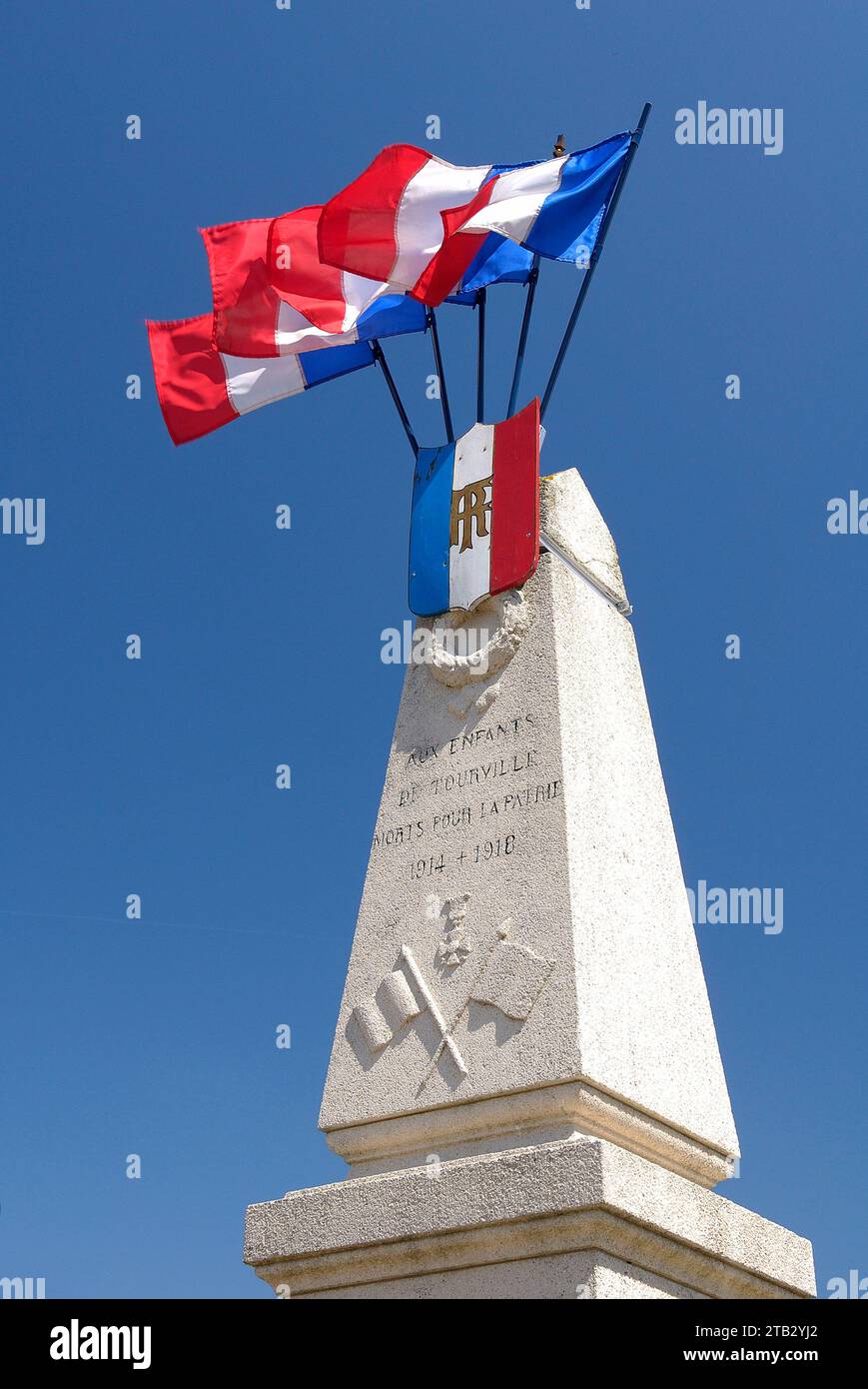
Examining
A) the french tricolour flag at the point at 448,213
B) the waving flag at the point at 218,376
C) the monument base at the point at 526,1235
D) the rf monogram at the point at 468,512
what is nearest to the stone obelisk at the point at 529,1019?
the monument base at the point at 526,1235

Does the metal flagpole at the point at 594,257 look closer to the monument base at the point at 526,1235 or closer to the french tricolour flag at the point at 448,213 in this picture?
the french tricolour flag at the point at 448,213

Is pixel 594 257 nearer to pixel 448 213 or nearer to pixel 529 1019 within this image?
pixel 448 213

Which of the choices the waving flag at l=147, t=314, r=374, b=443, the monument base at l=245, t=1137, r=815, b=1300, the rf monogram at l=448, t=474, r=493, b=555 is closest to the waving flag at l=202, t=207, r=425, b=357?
the waving flag at l=147, t=314, r=374, b=443

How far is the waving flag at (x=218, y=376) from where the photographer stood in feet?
30.2

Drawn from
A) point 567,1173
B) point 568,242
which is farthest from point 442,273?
point 567,1173

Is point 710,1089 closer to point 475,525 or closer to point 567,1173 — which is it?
point 567,1173

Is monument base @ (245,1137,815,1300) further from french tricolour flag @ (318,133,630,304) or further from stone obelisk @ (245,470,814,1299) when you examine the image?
french tricolour flag @ (318,133,630,304)

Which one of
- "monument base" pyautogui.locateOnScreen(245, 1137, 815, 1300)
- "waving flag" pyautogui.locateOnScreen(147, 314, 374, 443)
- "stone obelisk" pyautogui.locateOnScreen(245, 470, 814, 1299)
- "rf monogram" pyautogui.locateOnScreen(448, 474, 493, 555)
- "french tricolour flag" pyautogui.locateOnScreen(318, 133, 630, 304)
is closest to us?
"monument base" pyautogui.locateOnScreen(245, 1137, 815, 1300)

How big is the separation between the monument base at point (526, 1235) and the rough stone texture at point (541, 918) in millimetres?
341

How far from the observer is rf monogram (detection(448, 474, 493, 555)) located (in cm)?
800

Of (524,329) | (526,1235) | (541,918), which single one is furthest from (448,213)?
(526,1235)

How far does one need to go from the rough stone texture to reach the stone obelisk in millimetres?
12

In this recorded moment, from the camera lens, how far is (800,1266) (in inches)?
267
